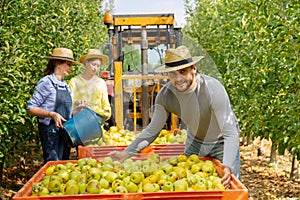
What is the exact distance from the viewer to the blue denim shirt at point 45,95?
432cm

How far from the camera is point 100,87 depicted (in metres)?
4.86

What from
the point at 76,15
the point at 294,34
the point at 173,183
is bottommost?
the point at 173,183

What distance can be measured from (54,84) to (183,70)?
1.87 m

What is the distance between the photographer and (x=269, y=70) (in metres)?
5.12

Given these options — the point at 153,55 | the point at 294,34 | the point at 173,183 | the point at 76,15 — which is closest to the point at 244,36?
the point at 153,55

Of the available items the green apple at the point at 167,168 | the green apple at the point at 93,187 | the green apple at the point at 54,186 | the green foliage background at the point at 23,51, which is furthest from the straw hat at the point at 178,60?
the green foliage background at the point at 23,51

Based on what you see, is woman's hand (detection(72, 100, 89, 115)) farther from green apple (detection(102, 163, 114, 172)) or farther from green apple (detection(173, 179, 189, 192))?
green apple (detection(173, 179, 189, 192))

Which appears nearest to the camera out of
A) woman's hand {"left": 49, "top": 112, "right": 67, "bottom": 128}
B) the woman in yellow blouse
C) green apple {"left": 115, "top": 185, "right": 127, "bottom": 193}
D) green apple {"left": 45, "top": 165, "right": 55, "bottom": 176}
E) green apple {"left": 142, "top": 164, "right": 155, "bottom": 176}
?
green apple {"left": 115, "top": 185, "right": 127, "bottom": 193}

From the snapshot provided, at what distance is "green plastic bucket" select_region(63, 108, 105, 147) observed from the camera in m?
4.22

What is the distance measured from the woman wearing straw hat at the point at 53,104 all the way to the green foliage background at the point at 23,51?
34cm

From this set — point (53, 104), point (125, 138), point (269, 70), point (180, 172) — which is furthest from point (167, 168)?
point (269, 70)

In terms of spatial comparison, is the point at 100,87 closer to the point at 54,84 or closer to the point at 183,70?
the point at 54,84

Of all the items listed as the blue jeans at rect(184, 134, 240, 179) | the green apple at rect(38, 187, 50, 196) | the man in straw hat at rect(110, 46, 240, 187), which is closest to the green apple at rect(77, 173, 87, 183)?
the green apple at rect(38, 187, 50, 196)

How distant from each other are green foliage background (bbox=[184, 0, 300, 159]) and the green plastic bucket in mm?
1737
